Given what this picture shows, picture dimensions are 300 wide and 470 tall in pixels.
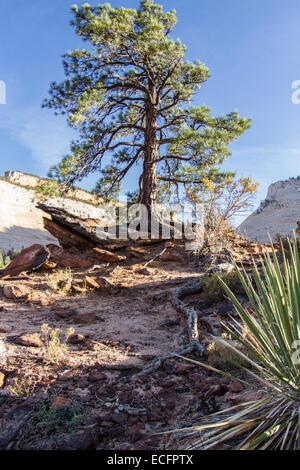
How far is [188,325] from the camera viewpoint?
377cm

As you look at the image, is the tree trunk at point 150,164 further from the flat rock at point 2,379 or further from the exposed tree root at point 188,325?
the flat rock at point 2,379

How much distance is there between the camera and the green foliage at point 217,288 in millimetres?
4758

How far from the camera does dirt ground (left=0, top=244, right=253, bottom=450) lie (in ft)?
6.22

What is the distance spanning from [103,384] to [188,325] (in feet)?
4.87

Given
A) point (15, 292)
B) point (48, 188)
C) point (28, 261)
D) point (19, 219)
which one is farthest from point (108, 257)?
point (19, 219)

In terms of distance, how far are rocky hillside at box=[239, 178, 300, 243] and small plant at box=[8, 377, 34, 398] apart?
16.7 m

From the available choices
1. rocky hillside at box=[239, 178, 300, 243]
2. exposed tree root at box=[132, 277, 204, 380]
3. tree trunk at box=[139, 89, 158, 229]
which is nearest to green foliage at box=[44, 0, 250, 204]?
tree trunk at box=[139, 89, 158, 229]

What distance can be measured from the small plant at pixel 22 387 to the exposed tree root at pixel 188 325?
2.67 feet

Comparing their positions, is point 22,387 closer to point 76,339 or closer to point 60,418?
point 60,418

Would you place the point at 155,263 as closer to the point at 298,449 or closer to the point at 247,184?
the point at 247,184

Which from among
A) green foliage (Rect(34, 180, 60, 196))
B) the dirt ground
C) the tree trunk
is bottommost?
the dirt ground

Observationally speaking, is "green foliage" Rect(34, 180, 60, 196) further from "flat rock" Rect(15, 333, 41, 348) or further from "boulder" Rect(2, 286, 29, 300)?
"flat rock" Rect(15, 333, 41, 348)

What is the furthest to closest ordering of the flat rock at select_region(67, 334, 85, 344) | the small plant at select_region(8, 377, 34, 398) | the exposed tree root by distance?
the flat rock at select_region(67, 334, 85, 344) < the exposed tree root < the small plant at select_region(8, 377, 34, 398)
